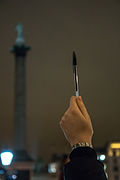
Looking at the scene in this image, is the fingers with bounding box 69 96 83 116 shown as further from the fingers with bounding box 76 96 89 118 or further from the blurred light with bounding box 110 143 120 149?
the blurred light with bounding box 110 143 120 149

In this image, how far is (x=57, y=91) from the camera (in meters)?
45.9

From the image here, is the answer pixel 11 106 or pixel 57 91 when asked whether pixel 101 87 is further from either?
pixel 11 106

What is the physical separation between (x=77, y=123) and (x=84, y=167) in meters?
0.17

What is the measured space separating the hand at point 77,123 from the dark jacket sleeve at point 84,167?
0.05m

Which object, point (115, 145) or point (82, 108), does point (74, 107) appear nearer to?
point (82, 108)

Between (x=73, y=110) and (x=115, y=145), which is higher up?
(x=115, y=145)

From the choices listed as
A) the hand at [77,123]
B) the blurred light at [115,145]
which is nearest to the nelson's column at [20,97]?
the blurred light at [115,145]

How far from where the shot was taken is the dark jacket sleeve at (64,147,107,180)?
1188 mm

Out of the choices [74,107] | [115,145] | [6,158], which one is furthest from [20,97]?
[74,107]

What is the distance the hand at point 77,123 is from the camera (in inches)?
49.6

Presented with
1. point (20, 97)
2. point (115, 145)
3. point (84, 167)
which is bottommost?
point (84, 167)

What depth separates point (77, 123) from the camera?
4.16ft

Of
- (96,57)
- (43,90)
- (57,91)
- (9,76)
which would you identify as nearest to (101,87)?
(96,57)

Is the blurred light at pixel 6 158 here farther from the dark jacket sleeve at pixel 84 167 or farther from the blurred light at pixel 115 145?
the blurred light at pixel 115 145
